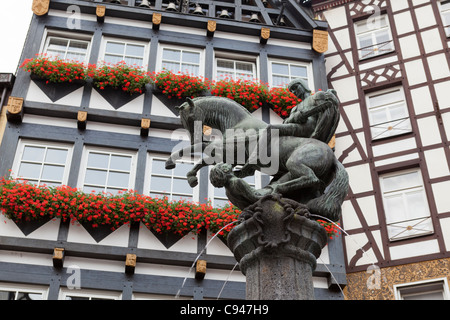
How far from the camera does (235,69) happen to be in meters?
14.7

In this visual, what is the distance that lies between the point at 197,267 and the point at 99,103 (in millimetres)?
4426

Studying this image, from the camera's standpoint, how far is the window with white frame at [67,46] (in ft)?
45.8

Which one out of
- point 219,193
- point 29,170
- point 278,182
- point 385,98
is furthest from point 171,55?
point 278,182

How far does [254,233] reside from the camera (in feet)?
15.8

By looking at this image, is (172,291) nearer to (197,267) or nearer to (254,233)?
(197,267)

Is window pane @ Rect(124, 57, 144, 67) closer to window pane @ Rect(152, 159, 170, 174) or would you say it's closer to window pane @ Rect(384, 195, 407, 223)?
window pane @ Rect(152, 159, 170, 174)

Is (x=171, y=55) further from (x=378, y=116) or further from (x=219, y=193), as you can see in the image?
(x=378, y=116)

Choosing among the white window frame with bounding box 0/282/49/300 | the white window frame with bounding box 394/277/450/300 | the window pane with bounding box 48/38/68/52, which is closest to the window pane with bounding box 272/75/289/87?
the window pane with bounding box 48/38/68/52

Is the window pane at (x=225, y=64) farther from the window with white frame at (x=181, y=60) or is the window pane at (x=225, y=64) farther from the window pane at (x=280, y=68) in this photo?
the window pane at (x=280, y=68)

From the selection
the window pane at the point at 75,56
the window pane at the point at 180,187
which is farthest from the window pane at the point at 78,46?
the window pane at the point at 180,187

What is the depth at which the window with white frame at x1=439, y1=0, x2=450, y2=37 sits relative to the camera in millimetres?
15156

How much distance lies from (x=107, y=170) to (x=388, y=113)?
275 inches

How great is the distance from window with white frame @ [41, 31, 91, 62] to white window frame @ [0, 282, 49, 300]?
5.60 metres
